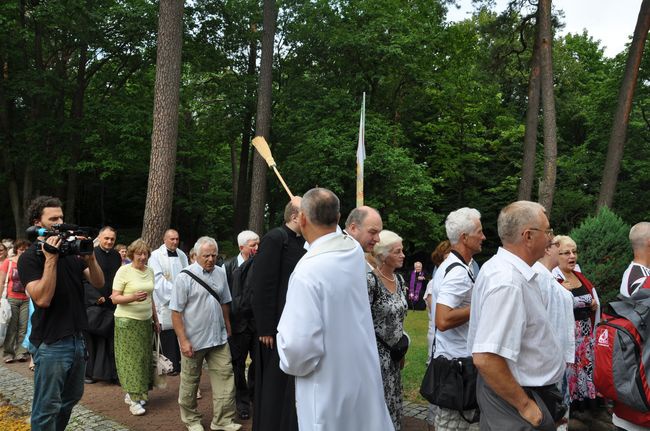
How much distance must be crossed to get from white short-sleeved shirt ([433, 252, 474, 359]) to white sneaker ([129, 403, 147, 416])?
12.3 ft

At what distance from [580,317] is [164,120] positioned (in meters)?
7.87

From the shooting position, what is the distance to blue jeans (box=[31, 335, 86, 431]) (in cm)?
379

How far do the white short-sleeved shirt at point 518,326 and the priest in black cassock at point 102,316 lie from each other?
554 cm

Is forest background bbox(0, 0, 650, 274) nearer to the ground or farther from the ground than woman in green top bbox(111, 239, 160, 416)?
farther from the ground

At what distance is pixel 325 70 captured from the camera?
20.2m

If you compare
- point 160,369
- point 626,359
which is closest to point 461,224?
point 626,359

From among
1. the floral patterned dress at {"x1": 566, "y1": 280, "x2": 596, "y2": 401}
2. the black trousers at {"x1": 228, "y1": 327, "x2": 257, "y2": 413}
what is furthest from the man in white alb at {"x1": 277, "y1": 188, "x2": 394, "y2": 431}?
the black trousers at {"x1": 228, "y1": 327, "x2": 257, "y2": 413}

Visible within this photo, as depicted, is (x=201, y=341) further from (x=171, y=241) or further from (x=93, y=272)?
(x=171, y=241)

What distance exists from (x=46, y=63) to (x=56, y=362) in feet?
66.7

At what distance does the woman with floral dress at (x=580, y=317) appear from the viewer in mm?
4984

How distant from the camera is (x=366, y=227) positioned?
12.2 feet

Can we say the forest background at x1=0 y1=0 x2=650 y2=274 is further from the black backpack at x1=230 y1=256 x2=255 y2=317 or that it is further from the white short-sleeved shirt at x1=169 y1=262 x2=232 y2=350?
the white short-sleeved shirt at x1=169 y1=262 x2=232 y2=350

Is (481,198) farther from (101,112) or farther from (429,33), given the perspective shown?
(101,112)

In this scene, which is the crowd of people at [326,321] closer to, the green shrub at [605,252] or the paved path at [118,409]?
the paved path at [118,409]
